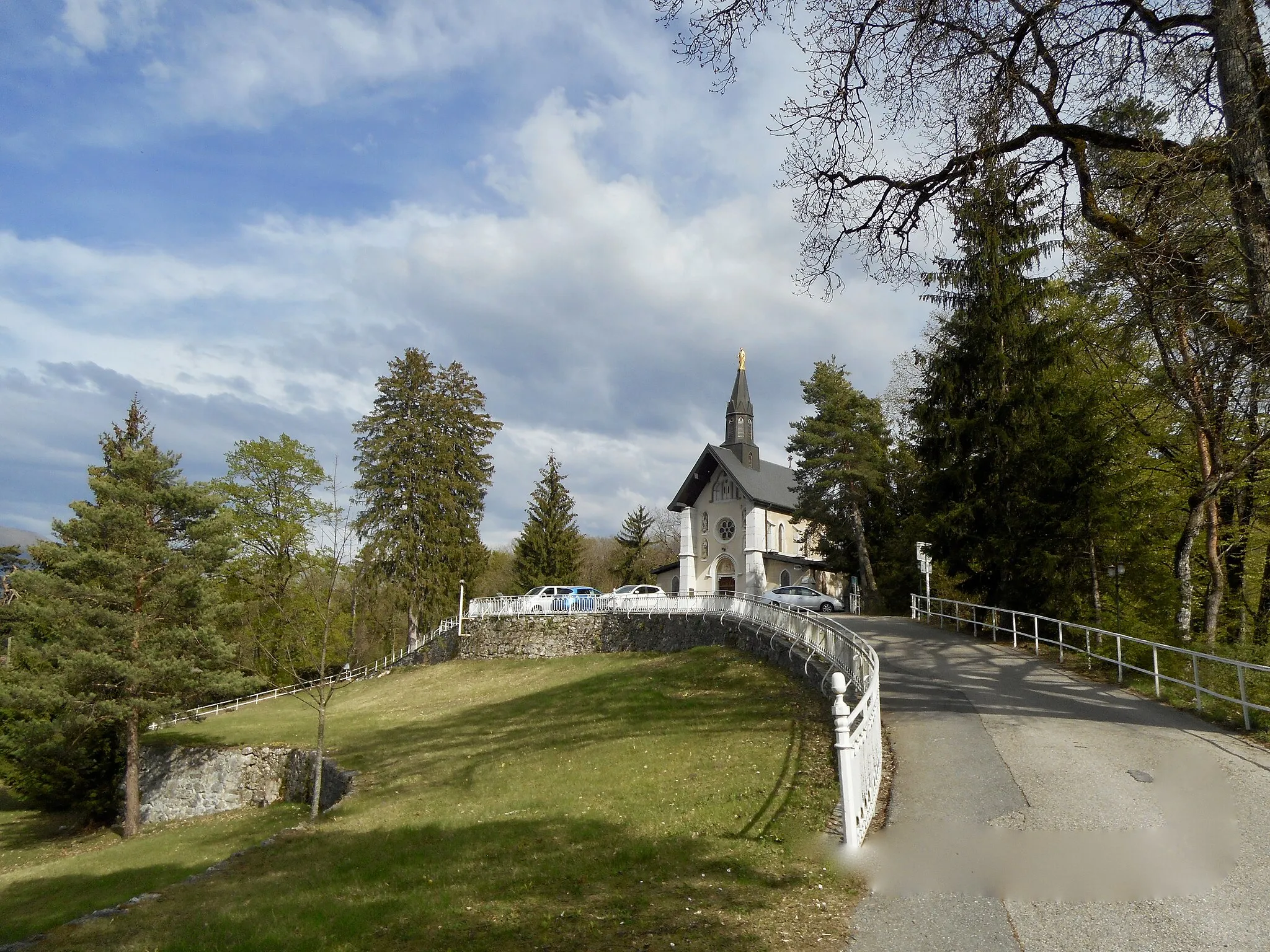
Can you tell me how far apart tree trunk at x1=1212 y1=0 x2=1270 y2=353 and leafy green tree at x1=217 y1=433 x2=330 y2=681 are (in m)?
38.4

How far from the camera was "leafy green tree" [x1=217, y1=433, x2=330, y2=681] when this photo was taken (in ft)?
127

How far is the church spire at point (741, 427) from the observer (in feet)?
194

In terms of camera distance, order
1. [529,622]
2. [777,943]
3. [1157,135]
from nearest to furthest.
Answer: [777,943] → [1157,135] → [529,622]

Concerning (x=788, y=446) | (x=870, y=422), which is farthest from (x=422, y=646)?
(x=870, y=422)

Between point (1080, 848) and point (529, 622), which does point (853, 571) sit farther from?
point (1080, 848)

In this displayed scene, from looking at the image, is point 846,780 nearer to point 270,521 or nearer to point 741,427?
point 270,521

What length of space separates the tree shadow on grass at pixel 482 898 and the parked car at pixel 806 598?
1121 inches

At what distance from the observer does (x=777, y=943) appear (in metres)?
4.91

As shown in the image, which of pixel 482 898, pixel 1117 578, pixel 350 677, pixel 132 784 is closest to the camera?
pixel 482 898

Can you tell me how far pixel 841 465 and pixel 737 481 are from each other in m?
8.19

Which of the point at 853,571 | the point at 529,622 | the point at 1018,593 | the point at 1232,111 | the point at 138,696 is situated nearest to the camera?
the point at 1232,111

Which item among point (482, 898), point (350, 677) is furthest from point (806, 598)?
point (482, 898)

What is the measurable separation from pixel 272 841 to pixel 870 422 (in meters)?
41.0

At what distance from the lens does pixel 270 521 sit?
40688 millimetres
